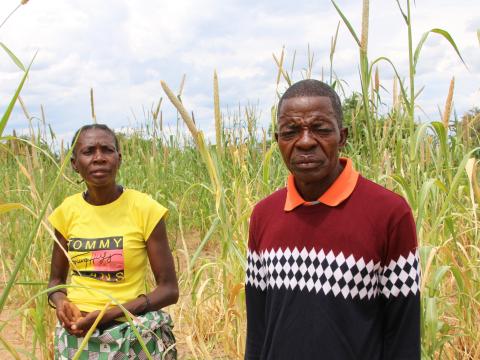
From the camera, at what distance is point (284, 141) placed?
1.11m

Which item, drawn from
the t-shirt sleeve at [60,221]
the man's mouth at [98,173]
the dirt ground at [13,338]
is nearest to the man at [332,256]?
the man's mouth at [98,173]

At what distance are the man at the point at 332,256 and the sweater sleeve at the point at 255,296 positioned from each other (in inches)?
3.3

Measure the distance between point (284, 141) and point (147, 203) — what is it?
Answer: 71 centimetres

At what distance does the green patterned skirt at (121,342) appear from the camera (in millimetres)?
1596

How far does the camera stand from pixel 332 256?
1.08 meters

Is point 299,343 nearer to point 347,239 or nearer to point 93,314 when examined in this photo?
point 347,239

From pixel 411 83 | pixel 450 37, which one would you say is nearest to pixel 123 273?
pixel 411 83

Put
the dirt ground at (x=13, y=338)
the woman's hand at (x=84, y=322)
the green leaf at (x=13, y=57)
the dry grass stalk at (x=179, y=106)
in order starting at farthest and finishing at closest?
1. the dirt ground at (x=13, y=338)
2. the woman's hand at (x=84, y=322)
3. the dry grass stalk at (x=179, y=106)
4. the green leaf at (x=13, y=57)

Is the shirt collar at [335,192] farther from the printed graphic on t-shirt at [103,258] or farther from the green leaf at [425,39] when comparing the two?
the printed graphic on t-shirt at [103,258]

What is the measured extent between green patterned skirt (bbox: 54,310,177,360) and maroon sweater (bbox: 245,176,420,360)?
59 cm

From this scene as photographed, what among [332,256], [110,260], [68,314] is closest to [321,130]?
[332,256]

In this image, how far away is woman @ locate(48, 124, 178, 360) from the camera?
5.30 ft

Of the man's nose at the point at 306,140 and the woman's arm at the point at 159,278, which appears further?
the woman's arm at the point at 159,278

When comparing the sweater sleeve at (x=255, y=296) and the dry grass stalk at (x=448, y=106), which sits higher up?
the dry grass stalk at (x=448, y=106)
